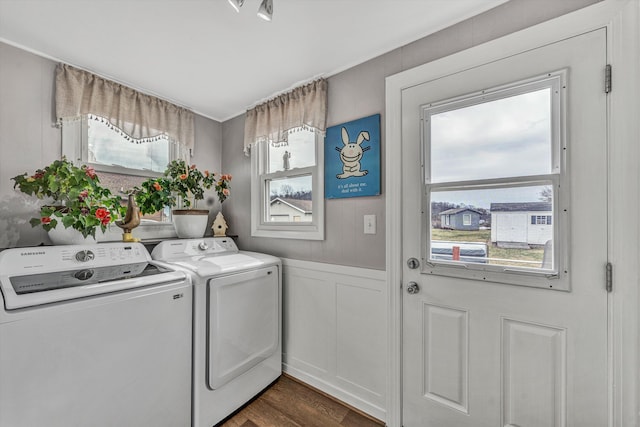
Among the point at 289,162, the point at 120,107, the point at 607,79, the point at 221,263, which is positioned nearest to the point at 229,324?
the point at 221,263

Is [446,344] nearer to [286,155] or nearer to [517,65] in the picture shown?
[517,65]

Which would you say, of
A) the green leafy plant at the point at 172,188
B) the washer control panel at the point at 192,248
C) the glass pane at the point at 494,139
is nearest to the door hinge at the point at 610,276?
the glass pane at the point at 494,139

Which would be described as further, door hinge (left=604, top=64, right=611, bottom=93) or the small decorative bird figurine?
the small decorative bird figurine

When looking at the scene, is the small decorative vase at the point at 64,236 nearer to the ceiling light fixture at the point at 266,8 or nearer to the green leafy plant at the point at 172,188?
the green leafy plant at the point at 172,188

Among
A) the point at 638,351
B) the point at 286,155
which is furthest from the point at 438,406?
the point at 286,155

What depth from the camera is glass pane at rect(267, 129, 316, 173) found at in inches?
82.4

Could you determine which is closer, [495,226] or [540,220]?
[540,220]

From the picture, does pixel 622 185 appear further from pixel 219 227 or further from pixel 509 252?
pixel 219 227

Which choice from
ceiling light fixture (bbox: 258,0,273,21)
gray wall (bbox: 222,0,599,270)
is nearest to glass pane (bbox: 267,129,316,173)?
gray wall (bbox: 222,0,599,270)

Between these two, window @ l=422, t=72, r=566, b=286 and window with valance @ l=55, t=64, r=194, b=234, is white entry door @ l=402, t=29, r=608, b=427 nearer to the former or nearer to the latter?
window @ l=422, t=72, r=566, b=286

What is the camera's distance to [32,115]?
1644 millimetres

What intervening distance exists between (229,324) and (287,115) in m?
1.59

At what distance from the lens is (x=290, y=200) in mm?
2232

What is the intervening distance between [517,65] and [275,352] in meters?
2.32
